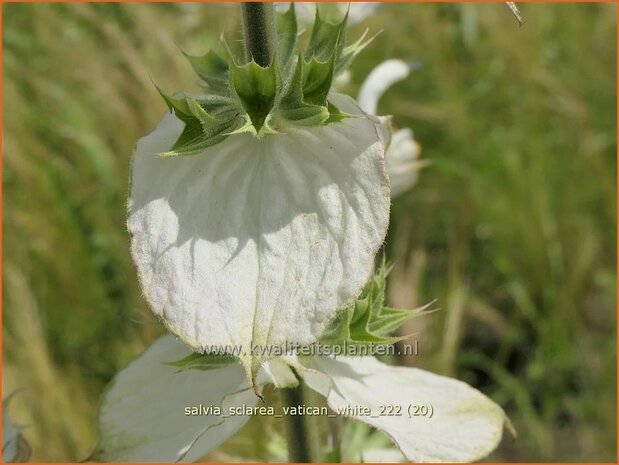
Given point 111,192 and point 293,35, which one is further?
point 111,192

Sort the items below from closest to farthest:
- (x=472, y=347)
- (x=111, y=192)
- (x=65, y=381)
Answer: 1. (x=65, y=381)
2. (x=111, y=192)
3. (x=472, y=347)

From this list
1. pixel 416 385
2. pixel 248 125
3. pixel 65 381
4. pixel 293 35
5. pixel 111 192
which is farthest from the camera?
pixel 111 192

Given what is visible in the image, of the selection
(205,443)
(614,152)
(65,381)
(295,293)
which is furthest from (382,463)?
(614,152)

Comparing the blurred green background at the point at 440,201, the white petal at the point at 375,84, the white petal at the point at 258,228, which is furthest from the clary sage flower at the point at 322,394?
the blurred green background at the point at 440,201

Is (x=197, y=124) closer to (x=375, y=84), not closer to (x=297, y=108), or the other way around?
(x=297, y=108)

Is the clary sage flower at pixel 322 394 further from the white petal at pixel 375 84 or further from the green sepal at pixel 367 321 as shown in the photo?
the white petal at pixel 375 84

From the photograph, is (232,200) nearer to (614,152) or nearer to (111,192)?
(111,192)

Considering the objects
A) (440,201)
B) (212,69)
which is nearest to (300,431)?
(212,69)
